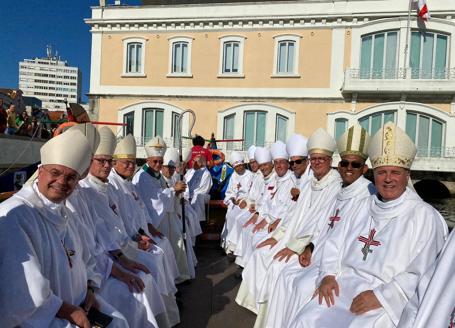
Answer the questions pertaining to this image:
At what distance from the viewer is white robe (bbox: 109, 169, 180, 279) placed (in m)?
4.51

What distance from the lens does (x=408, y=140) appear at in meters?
3.20

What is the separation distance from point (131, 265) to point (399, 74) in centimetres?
1811

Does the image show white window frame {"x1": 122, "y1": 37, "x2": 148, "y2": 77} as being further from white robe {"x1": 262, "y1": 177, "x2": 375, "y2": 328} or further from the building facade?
white robe {"x1": 262, "y1": 177, "x2": 375, "y2": 328}

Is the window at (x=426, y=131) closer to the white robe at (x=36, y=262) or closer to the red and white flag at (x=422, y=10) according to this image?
the red and white flag at (x=422, y=10)

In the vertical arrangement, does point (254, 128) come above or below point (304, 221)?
above

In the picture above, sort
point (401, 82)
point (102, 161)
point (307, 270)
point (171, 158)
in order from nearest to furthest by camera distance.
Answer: point (307, 270), point (102, 161), point (171, 158), point (401, 82)

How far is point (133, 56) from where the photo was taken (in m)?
21.0

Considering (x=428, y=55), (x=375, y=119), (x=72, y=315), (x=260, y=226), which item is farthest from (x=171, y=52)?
(x=72, y=315)

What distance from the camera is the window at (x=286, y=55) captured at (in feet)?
63.7

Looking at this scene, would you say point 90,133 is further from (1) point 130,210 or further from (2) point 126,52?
(2) point 126,52

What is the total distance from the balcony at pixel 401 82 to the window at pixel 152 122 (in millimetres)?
9447

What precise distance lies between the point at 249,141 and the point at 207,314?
15.8 meters

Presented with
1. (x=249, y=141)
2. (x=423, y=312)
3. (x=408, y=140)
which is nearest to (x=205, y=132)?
(x=249, y=141)

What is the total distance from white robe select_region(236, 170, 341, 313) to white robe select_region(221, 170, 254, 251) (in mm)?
2606
